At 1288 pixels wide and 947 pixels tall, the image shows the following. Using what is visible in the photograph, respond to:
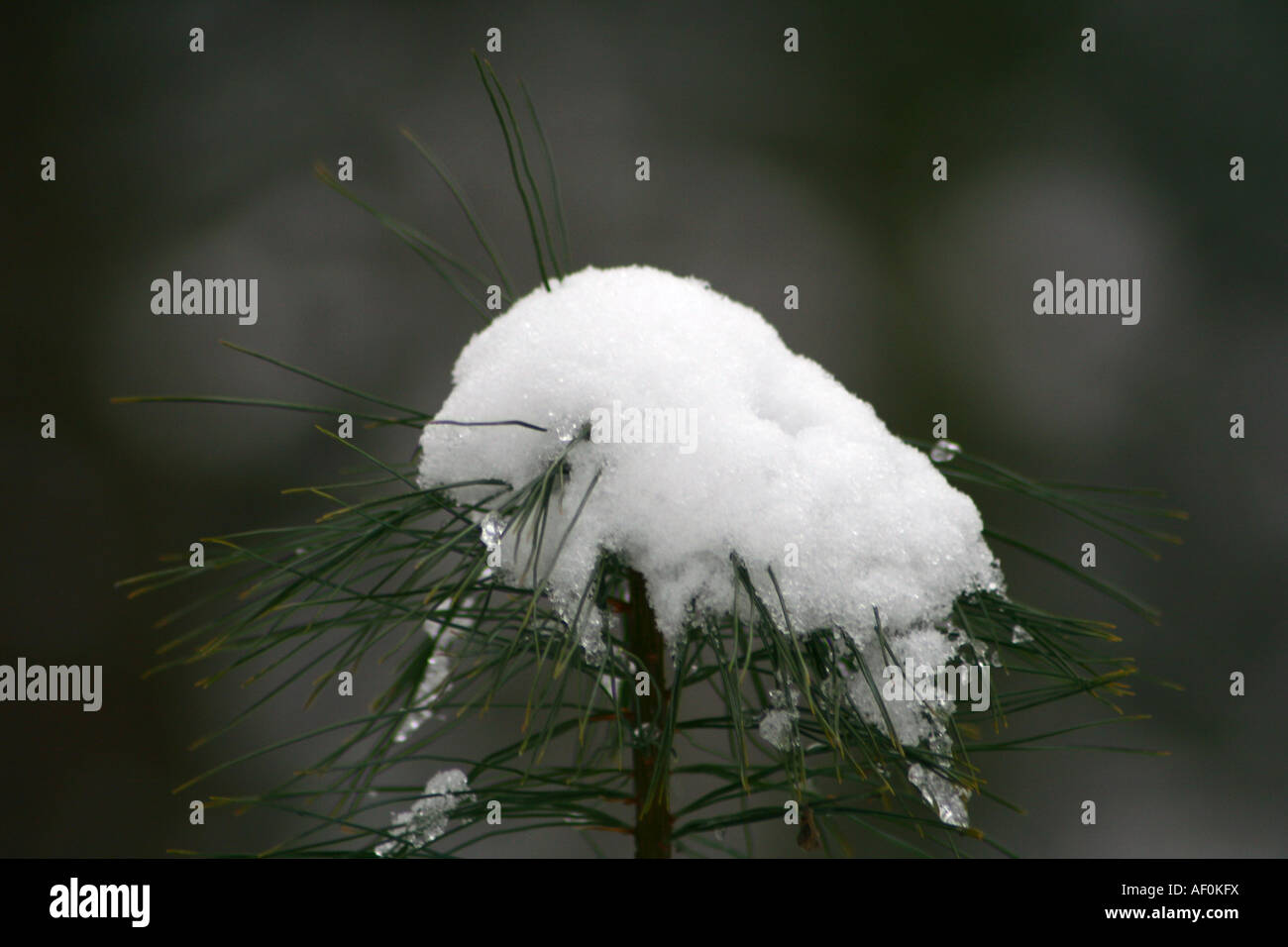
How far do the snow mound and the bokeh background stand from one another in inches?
56.2

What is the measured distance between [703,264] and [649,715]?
5.07ft

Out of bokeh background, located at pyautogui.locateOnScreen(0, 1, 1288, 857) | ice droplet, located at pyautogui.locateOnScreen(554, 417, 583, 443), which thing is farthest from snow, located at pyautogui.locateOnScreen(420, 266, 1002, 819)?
bokeh background, located at pyautogui.locateOnScreen(0, 1, 1288, 857)

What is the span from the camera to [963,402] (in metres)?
1.93

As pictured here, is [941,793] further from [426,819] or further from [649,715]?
[426,819]

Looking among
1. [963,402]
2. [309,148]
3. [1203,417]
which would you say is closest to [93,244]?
[309,148]

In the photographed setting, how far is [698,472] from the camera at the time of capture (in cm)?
41

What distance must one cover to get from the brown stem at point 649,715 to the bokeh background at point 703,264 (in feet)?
4.43

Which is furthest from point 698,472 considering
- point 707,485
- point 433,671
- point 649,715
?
point 433,671

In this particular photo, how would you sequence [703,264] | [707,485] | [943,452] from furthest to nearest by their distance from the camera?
1. [703,264]
2. [943,452]
3. [707,485]

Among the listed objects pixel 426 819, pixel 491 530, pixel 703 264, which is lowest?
pixel 426 819

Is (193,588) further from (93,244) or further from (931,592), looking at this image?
(931,592)

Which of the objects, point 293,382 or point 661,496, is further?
point 293,382
